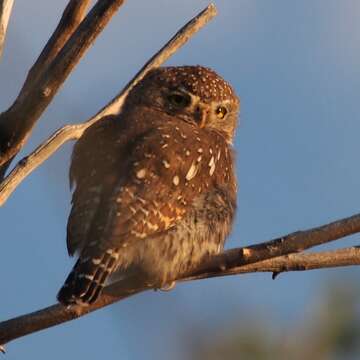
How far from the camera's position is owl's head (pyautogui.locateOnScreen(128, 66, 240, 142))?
490 cm

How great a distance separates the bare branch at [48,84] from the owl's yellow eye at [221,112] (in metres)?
2.81

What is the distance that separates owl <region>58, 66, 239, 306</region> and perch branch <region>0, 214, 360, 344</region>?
165 mm

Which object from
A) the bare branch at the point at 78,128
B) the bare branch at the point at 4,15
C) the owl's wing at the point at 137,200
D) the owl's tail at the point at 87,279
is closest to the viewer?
the bare branch at the point at 78,128

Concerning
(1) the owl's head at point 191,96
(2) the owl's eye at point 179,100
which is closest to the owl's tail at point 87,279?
(1) the owl's head at point 191,96

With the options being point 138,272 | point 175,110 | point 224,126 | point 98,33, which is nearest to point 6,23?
point 98,33

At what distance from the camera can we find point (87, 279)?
120 inches

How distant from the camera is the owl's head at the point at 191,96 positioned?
16.1ft

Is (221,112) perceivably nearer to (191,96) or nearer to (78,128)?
(191,96)

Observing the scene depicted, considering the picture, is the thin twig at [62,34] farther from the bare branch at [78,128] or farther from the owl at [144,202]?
the owl at [144,202]

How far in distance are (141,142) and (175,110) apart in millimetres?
1151

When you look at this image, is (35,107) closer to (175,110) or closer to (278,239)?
(278,239)

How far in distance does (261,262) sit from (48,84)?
3.54 ft

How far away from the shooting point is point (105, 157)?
3.74m

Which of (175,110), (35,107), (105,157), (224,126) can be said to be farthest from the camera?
(224,126)
